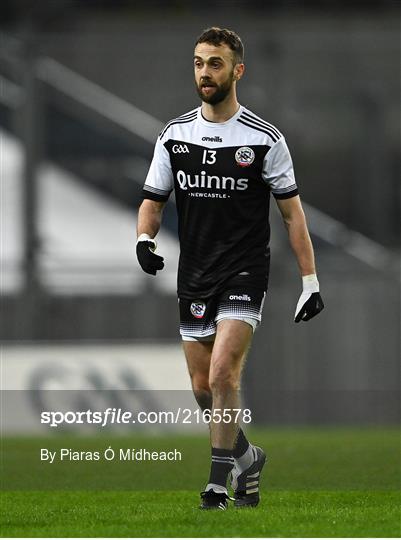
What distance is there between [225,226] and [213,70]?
75cm

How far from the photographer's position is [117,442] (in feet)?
44.6

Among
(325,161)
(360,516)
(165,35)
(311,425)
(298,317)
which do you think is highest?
(165,35)

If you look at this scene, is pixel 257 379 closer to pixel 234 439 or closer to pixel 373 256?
pixel 373 256

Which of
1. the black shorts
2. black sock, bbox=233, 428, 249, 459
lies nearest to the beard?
the black shorts

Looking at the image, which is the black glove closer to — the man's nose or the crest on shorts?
the crest on shorts

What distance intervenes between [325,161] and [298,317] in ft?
64.5

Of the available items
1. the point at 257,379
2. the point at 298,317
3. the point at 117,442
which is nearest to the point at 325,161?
the point at 257,379

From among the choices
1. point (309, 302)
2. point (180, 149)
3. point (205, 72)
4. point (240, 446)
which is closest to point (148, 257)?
point (180, 149)

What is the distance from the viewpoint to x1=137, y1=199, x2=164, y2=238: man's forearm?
22.2ft

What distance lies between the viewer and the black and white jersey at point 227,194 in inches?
258

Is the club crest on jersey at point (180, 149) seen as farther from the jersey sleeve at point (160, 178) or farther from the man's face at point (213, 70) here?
the man's face at point (213, 70)

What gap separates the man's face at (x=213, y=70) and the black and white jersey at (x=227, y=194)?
0.19 meters

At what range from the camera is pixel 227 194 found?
6.56 metres

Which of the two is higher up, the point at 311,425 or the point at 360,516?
the point at 360,516
